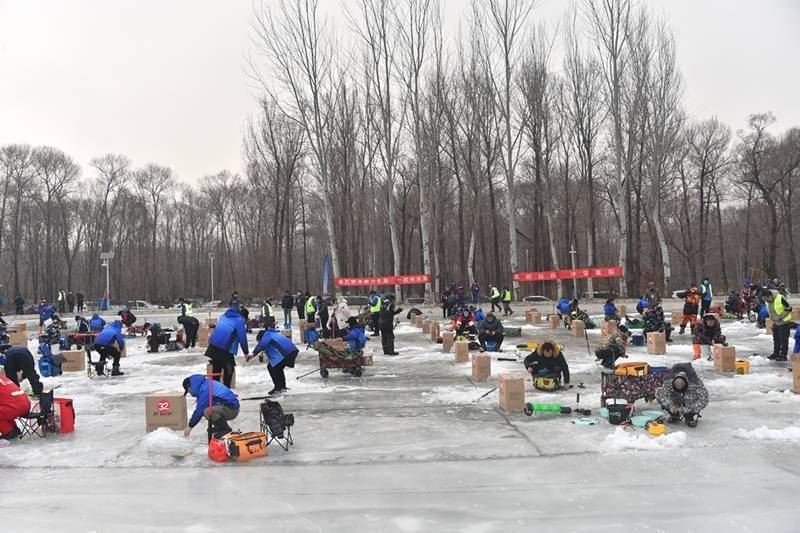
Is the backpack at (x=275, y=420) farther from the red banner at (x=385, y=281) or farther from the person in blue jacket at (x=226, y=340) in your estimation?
the red banner at (x=385, y=281)

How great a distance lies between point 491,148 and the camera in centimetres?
4162

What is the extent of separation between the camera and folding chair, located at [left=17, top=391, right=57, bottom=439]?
25.4ft

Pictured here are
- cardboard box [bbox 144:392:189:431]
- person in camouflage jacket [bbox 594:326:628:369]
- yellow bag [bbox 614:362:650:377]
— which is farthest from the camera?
person in camouflage jacket [bbox 594:326:628:369]

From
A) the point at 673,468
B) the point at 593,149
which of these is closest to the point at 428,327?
the point at 673,468

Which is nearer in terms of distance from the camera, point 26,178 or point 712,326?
point 712,326

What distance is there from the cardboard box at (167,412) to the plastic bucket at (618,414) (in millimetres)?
5550

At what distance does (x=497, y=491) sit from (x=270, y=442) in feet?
9.81

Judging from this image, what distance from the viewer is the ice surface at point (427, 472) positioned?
4.89 meters

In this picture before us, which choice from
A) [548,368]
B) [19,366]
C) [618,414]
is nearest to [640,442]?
[618,414]

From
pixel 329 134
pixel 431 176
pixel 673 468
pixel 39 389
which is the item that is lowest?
pixel 673 468

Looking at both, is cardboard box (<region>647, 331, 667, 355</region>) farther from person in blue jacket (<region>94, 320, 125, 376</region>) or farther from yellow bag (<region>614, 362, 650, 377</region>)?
person in blue jacket (<region>94, 320, 125, 376</region>)

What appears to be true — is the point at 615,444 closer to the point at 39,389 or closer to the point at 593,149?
the point at 39,389

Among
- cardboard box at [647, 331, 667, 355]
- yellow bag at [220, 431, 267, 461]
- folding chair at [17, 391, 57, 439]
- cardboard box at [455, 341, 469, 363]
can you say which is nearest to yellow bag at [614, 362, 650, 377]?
yellow bag at [220, 431, 267, 461]

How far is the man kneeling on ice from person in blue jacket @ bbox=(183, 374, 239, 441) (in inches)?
213
